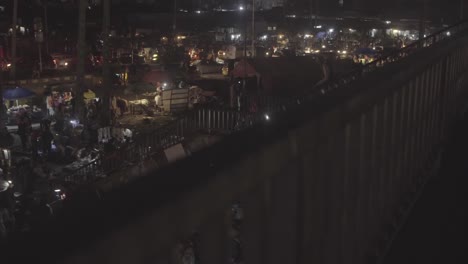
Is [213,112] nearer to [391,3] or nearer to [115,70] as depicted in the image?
[115,70]

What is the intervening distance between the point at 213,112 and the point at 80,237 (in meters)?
12.5

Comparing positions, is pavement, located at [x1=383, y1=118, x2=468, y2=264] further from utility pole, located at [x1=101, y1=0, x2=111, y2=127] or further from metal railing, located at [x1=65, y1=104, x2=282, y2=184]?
utility pole, located at [x1=101, y1=0, x2=111, y2=127]

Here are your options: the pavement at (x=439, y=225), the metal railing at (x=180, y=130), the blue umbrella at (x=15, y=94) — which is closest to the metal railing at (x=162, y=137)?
the metal railing at (x=180, y=130)

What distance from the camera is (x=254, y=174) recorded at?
1596 mm

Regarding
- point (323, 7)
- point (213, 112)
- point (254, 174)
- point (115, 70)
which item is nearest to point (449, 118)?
point (254, 174)

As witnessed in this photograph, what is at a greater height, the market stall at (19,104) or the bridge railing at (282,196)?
the bridge railing at (282,196)

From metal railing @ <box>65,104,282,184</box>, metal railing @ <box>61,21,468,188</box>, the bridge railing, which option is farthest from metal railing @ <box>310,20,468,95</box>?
metal railing @ <box>65,104,282,184</box>

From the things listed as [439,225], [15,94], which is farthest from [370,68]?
[15,94]

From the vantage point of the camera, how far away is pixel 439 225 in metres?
4.17

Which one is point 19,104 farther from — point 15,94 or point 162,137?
point 162,137

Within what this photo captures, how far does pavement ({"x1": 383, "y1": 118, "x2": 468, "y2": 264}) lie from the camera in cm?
369

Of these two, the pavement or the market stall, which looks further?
the market stall

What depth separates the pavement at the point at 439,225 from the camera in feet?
12.1

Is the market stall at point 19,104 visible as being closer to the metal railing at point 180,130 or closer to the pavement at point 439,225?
the metal railing at point 180,130
